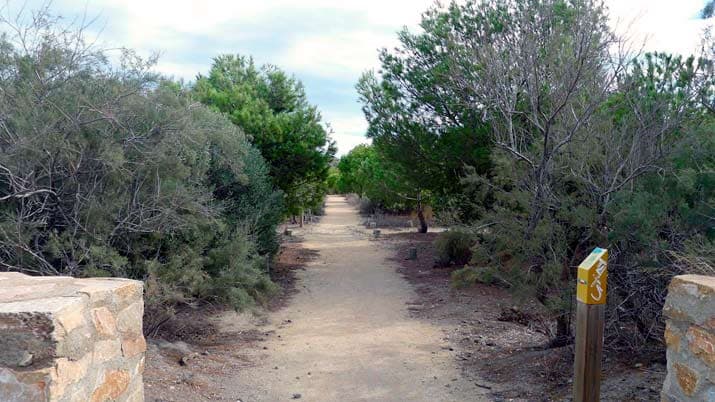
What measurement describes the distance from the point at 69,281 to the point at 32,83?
3885mm

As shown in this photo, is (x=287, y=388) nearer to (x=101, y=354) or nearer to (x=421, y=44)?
(x=101, y=354)

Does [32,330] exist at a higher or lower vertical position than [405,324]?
higher

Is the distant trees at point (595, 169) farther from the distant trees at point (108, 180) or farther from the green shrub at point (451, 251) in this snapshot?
the green shrub at point (451, 251)

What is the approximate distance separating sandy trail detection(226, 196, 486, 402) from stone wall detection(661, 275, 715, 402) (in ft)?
8.69

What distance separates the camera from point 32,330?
2617mm

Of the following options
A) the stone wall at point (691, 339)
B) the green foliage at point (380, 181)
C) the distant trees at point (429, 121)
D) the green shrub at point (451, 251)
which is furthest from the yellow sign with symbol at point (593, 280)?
the green foliage at point (380, 181)

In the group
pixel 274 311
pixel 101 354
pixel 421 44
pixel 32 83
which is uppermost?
pixel 421 44

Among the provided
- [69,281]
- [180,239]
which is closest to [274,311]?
[180,239]

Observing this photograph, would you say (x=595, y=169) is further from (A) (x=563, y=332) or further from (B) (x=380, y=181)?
(B) (x=380, y=181)

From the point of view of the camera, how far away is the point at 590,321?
3578 mm

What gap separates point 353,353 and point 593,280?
444cm

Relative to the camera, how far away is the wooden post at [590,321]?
3.56m

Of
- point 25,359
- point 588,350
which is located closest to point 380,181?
point 588,350

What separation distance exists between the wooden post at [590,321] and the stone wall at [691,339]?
15.4 inches
